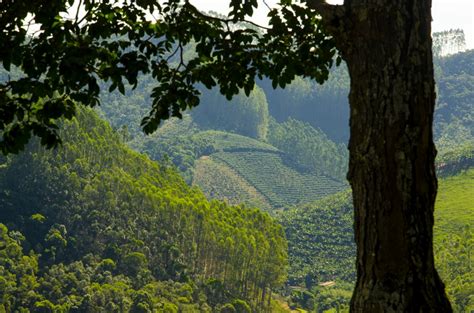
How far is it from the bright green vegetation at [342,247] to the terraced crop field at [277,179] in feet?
79.9

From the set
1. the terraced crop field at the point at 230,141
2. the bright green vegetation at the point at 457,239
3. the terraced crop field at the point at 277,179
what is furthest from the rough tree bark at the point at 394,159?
the terraced crop field at the point at 230,141

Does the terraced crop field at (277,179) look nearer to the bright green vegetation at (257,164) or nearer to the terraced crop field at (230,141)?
the bright green vegetation at (257,164)

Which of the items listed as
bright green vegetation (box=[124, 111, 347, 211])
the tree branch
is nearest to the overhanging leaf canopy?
the tree branch

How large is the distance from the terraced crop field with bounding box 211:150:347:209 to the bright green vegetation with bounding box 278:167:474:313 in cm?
2436

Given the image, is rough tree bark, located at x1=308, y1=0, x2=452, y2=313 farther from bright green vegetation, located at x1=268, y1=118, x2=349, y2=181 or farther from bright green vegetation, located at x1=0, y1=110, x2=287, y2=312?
bright green vegetation, located at x1=268, y1=118, x2=349, y2=181

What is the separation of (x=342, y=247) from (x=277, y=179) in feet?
171

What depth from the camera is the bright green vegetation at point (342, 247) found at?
7244 centimetres

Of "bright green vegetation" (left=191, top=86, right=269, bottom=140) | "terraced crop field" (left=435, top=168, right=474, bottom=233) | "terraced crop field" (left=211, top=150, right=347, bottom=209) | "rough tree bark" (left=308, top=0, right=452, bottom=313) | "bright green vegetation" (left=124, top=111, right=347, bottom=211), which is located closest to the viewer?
"rough tree bark" (left=308, top=0, right=452, bottom=313)

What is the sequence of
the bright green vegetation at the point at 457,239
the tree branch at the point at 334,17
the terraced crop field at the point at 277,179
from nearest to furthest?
1. the tree branch at the point at 334,17
2. the bright green vegetation at the point at 457,239
3. the terraced crop field at the point at 277,179

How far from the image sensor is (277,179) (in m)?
162

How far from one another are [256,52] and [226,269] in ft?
194

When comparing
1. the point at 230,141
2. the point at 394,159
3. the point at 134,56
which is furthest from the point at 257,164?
the point at 394,159

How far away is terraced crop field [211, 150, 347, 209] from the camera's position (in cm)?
15625

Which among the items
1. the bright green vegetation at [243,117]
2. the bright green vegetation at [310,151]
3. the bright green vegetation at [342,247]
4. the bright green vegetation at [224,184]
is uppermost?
the bright green vegetation at [243,117]
